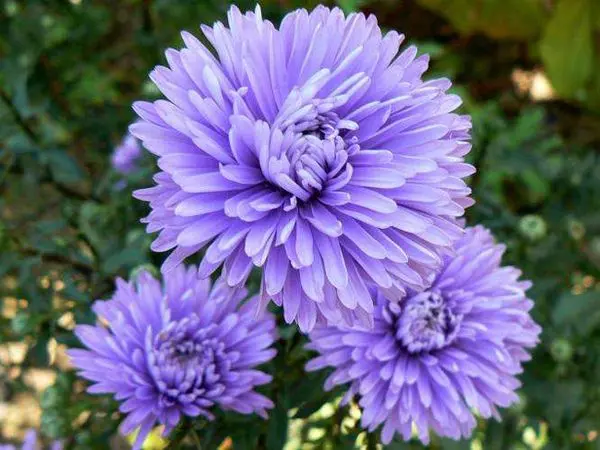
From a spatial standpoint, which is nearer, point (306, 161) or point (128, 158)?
point (306, 161)

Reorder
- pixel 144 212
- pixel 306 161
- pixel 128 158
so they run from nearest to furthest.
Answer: pixel 306 161 < pixel 144 212 < pixel 128 158

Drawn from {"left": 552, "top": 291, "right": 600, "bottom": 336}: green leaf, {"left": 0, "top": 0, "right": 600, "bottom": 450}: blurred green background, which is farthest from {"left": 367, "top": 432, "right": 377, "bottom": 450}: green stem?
{"left": 552, "top": 291, "right": 600, "bottom": 336}: green leaf

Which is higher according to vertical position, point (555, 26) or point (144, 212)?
point (555, 26)

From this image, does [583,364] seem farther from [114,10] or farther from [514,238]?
[114,10]

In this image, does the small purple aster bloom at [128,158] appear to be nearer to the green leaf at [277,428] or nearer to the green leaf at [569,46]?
the green leaf at [277,428]

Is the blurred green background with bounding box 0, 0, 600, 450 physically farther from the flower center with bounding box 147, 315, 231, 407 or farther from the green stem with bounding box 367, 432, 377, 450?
the flower center with bounding box 147, 315, 231, 407

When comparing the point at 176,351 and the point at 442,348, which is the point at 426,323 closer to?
the point at 442,348

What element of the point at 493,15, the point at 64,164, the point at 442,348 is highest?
the point at 493,15

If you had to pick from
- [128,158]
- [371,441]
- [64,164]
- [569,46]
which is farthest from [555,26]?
[371,441]
